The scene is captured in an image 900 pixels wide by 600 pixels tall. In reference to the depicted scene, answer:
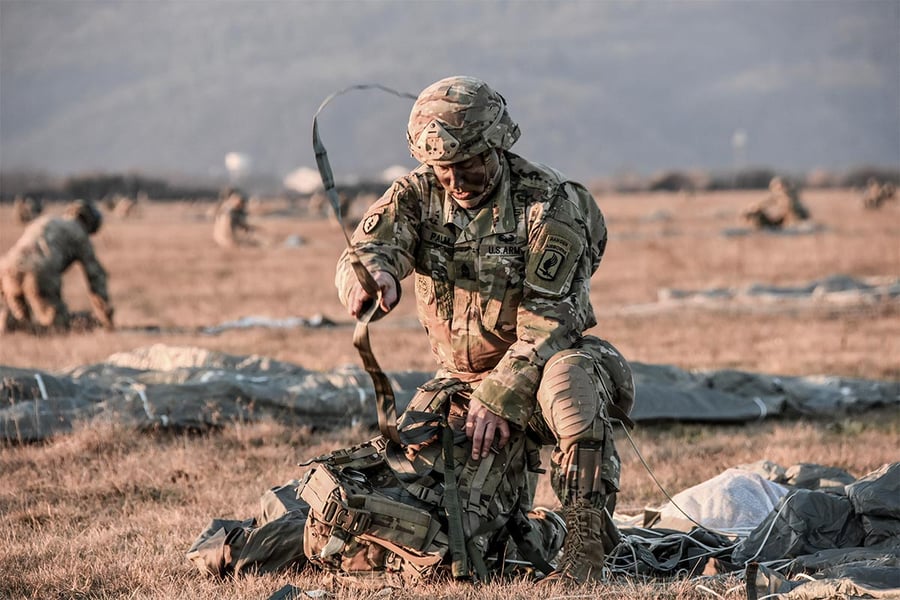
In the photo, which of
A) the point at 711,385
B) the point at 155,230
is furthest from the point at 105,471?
the point at 155,230

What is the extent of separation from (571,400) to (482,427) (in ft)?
1.28

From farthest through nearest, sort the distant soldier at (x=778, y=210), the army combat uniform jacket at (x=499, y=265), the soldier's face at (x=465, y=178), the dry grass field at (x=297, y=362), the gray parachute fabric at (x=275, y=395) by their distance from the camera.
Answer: the distant soldier at (x=778, y=210) → the gray parachute fabric at (x=275, y=395) → the dry grass field at (x=297, y=362) → the soldier's face at (x=465, y=178) → the army combat uniform jacket at (x=499, y=265)

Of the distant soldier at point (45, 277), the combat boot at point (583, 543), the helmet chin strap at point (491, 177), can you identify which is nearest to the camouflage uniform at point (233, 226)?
the distant soldier at point (45, 277)

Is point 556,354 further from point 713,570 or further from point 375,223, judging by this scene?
point 713,570

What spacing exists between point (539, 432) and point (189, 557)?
1.63m

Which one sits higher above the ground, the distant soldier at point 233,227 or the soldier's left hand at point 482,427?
the soldier's left hand at point 482,427

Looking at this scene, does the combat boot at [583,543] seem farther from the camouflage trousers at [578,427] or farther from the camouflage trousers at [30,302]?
the camouflage trousers at [30,302]

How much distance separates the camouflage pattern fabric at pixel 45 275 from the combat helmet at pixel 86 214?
0.22 metres

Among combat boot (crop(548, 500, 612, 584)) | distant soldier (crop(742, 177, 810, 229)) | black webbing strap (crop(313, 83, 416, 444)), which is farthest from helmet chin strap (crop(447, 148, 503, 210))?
distant soldier (crop(742, 177, 810, 229))

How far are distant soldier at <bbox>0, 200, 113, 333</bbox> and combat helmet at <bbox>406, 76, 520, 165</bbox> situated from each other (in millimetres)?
10303

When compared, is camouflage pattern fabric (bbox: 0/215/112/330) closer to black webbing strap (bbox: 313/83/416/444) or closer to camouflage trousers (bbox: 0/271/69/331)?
camouflage trousers (bbox: 0/271/69/331)

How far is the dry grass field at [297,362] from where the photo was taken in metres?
5.11

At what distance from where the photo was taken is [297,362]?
1189cm

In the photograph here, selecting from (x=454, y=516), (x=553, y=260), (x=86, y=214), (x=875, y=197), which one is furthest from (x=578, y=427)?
(x=875, y=197)
